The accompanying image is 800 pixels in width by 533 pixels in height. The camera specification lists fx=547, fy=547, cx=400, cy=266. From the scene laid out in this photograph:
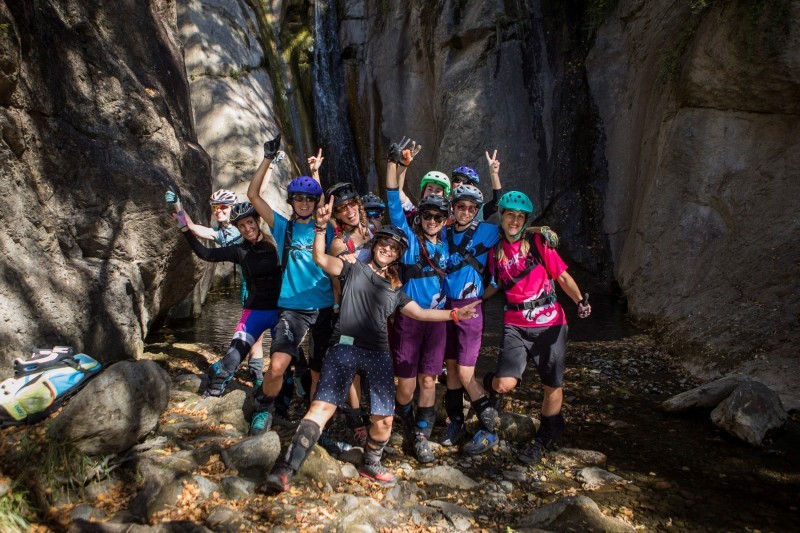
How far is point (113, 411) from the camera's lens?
4.11 m

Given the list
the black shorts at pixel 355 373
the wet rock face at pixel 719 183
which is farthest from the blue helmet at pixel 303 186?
the wet rock face at pixel 719 183

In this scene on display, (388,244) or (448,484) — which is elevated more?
(388,244)

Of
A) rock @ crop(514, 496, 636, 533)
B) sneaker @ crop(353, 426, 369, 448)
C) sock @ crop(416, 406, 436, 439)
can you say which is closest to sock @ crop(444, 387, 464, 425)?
sock @ crop(416, 406, 436, 439)

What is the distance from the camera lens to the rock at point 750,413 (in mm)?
5219

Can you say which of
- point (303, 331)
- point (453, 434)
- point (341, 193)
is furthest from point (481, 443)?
point (341, 193)

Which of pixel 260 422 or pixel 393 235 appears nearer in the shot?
pixel 393 235

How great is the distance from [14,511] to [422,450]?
298 cm

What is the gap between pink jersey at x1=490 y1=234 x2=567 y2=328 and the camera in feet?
16.2

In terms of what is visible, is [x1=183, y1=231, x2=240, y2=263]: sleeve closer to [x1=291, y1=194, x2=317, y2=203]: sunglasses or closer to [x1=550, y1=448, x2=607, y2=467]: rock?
[x1=291, y1=194, x2=317, y2=203]: sunglasses

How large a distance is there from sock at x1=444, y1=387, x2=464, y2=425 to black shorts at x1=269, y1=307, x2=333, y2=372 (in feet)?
4.27

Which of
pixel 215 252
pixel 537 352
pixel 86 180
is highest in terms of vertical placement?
pixel 86 180

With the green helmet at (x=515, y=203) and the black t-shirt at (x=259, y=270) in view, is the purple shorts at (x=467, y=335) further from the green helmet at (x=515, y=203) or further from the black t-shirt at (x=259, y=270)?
the black t-shirt at (x=259, y=270)

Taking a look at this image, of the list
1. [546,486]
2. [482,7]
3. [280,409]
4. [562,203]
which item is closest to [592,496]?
[546,486]

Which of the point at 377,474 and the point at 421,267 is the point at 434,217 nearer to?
the point at 421,267
